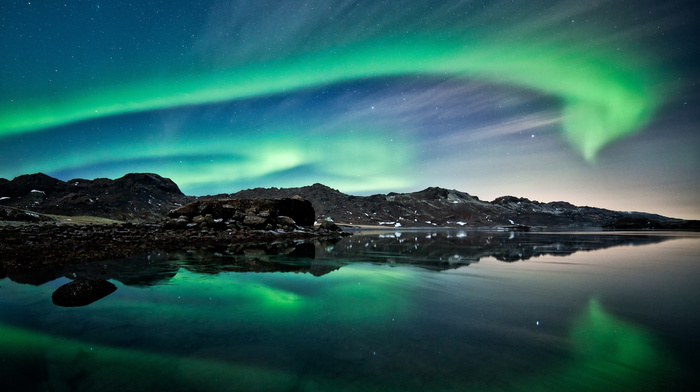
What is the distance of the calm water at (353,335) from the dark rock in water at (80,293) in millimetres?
201

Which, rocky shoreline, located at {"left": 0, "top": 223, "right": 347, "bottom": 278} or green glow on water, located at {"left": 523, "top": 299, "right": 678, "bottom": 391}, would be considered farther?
rocky shoreline, located at {"left": 0, "top": 223, "right": 347, "bottom": 278}

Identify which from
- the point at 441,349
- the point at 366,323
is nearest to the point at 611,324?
the point at 441,349

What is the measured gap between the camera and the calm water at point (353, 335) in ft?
10.6

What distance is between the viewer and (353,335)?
179 inches

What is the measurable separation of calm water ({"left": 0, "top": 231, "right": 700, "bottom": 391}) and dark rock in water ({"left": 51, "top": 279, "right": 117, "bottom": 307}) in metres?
0.20

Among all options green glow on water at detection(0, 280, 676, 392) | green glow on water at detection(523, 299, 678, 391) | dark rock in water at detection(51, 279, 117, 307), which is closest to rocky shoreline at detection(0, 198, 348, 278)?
dark rock in water at detection(51, 279, 117, 307)

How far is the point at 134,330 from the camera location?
15.5ft

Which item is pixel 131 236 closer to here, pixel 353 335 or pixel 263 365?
pixel 263 365

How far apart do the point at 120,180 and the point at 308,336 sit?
24805 centimetres

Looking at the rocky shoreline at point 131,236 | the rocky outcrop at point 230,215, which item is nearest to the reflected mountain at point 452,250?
the rocky shoreline at point 131,236

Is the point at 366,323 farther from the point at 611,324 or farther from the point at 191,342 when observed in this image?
the point at 611,324

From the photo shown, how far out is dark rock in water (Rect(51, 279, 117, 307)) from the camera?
240 inches

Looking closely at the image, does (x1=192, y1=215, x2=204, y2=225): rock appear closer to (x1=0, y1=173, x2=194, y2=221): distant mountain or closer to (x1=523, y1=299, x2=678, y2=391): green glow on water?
(x1=523, y1=299, x2=678, y2=391): green glow on water

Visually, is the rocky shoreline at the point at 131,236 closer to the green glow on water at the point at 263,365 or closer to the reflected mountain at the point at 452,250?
the green glow on water at the point at 263,365
